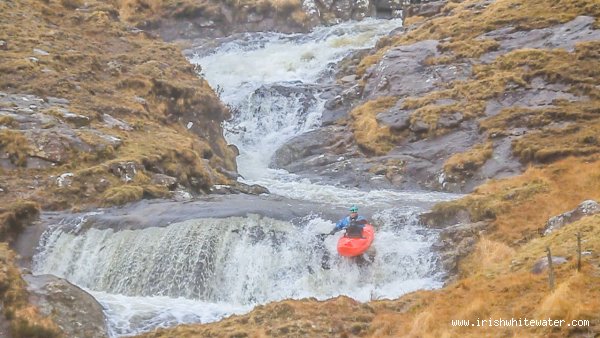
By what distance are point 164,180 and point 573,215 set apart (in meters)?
11.0

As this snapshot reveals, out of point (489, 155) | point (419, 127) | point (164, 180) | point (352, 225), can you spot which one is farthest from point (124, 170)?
point (489, 155)

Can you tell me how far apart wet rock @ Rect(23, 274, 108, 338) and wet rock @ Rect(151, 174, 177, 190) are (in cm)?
672

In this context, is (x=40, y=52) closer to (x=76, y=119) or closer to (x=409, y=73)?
(x=76, y=119)

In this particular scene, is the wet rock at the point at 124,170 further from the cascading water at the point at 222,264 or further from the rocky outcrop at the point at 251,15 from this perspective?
the rocky outcrop at the point at 251,15

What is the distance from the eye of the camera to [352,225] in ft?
48.3

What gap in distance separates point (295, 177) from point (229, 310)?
1168 cm

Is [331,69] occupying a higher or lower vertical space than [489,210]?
higher

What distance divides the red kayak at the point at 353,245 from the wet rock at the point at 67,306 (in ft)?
16.6

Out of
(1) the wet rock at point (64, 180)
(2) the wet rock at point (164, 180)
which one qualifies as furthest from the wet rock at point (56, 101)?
(2) the wet rock at point (164, 180)

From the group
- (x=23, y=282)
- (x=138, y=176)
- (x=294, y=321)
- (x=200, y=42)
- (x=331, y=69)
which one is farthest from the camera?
(x=200, y=42)

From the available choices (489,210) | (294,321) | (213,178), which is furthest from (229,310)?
(213,178)

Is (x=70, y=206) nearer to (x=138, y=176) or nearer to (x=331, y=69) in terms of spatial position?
(x=138, y=176)

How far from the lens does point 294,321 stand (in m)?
10.3

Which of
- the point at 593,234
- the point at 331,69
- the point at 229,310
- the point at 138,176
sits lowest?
the point at 229,310
